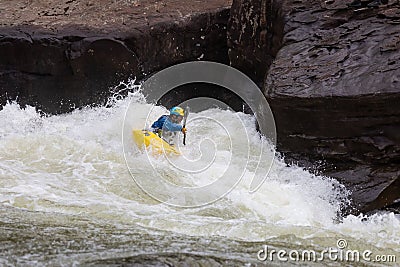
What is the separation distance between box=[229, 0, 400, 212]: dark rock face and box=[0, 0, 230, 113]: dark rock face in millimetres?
2471

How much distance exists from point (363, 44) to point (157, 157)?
8.42ft

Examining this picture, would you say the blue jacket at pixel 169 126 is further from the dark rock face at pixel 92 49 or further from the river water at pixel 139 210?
the dark rock face at pixel 92 49

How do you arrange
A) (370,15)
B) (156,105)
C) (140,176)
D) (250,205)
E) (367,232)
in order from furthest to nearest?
1. (156,105)
2. (370,15)
3. (140,176)
4. (250,205)
5. (367,232)

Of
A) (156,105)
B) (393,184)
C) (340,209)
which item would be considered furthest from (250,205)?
(156,105)

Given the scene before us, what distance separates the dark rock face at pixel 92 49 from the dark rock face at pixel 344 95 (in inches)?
97.3

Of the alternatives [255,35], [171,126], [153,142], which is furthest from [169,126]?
[255,35]

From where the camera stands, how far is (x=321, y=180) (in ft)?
18.4

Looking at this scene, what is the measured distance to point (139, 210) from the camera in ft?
14.6

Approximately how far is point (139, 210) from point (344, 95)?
2339 mm

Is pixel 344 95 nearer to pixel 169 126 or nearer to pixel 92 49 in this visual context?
pixel 169 126

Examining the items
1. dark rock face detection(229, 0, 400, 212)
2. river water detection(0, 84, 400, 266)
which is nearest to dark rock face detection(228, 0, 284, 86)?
dark rock face detection(229, 0, 400, 212)

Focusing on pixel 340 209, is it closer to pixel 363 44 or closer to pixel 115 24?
pixel 363 44

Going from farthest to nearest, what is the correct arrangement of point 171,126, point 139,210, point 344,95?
point 171,126 < point 344,95 < point 139,210

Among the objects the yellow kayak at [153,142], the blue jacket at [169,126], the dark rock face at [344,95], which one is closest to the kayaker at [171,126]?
the blue jacket at [169,126]
